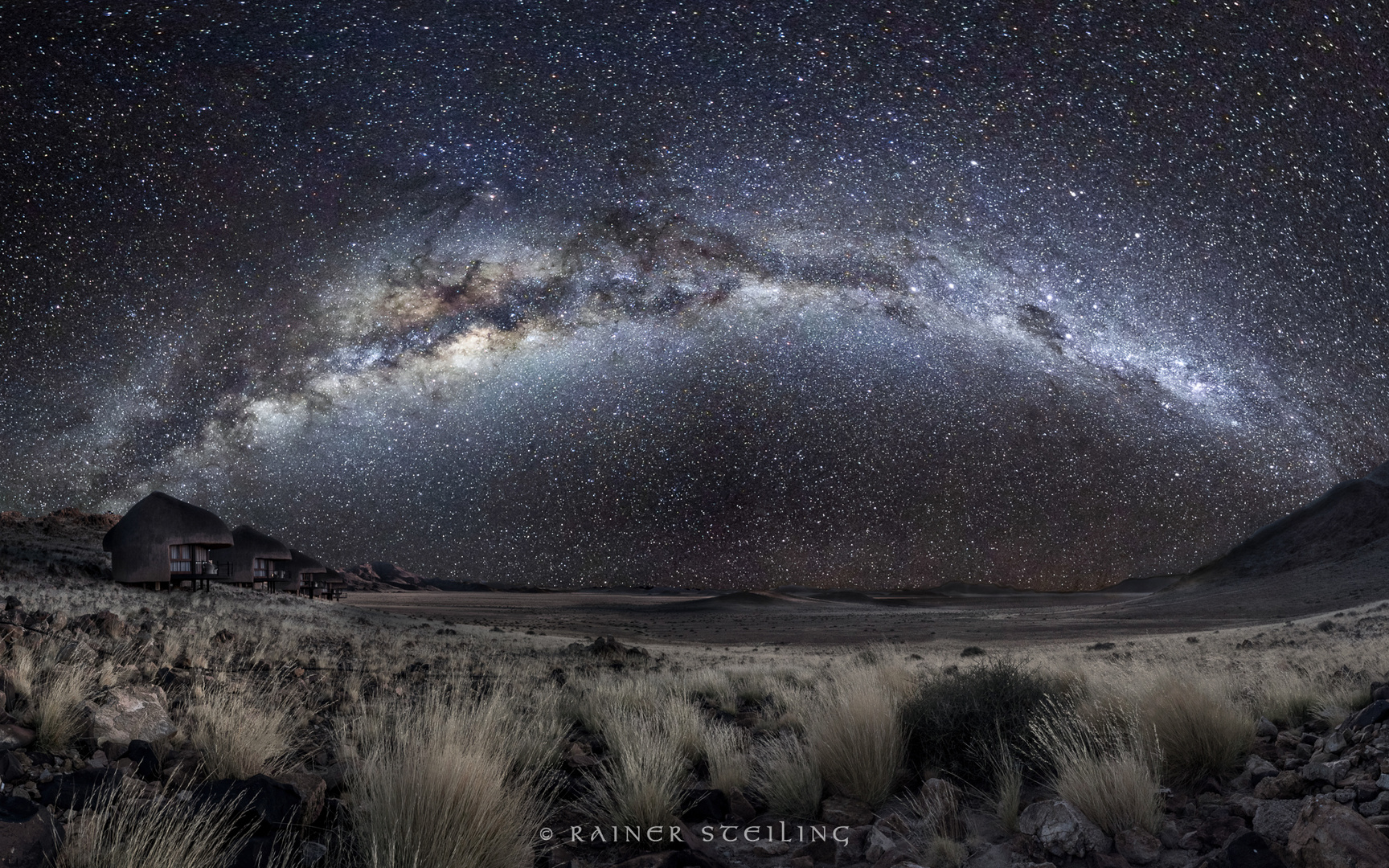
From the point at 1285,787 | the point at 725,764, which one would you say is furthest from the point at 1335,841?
the point at 725,764

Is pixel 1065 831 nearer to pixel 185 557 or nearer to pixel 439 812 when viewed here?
pixel 439 812

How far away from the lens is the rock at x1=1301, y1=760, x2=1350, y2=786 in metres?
4.70

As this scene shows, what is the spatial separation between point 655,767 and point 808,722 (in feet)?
8.78

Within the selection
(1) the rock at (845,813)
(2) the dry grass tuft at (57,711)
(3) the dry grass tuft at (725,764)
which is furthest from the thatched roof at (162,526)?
(1) the rock at (845,813)

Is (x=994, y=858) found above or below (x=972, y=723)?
below

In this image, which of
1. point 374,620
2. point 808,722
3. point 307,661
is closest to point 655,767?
point 808,722

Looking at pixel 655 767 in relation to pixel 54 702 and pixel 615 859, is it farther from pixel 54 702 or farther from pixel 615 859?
pixel 54 702

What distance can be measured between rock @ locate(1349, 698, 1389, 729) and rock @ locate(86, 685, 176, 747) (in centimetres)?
830

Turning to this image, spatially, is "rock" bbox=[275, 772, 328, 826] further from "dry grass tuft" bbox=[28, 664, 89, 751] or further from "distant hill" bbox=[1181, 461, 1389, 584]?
"distant hill" bbox=[1181, 461, 1389, 584]

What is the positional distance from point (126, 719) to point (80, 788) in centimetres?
140

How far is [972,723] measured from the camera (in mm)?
6441

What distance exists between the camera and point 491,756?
5.34 metres

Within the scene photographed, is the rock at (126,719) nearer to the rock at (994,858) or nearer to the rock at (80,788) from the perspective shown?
the rock at (80,788)

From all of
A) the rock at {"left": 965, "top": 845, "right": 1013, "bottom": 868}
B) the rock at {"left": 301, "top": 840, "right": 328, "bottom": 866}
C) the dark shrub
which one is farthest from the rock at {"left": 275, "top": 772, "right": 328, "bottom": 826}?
the dark shrub
